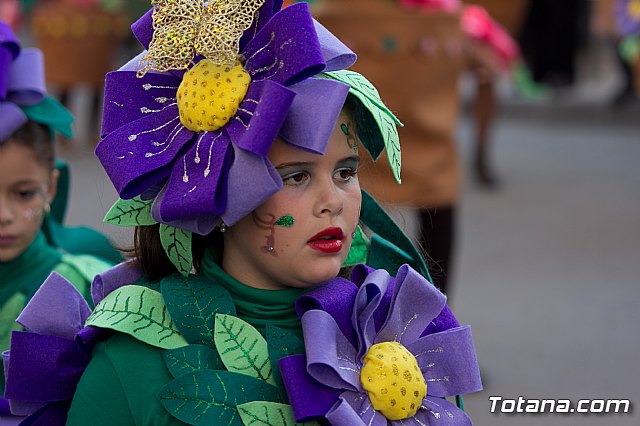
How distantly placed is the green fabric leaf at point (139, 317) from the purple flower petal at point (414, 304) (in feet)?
1.36

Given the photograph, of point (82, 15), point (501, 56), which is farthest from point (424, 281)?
point (82, 15)

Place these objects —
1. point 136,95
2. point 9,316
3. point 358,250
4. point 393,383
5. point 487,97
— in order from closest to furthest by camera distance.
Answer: point 393,383 < point 136,95 < point 358,250 < point 9,316 < point 487,97

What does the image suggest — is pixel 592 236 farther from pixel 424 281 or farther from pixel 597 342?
pixel 424 281

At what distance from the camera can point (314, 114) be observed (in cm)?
199

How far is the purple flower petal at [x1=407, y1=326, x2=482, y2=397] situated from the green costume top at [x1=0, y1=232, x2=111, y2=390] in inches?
43.1

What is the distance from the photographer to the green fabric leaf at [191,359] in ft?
6.84

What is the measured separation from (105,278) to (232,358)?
0.37 metres

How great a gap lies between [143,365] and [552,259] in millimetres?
4863

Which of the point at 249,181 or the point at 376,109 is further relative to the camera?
the point at 376,109

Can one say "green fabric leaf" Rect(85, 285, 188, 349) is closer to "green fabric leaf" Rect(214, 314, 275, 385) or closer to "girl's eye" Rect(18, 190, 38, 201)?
"green fabric leaf" Rect(214, 314, 275, 385)

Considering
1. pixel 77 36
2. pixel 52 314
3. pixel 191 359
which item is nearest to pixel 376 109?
pixel 191 359

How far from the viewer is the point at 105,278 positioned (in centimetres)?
231

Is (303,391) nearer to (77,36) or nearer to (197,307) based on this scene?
(197,307)

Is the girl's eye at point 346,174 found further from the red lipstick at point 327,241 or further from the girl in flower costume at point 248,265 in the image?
the red lipstick at point 327,241
